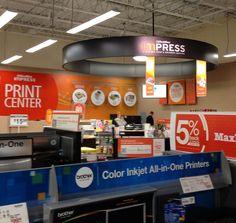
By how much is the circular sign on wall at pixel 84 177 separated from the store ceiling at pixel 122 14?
8.96 m

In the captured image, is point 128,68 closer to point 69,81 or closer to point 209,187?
point 69,81

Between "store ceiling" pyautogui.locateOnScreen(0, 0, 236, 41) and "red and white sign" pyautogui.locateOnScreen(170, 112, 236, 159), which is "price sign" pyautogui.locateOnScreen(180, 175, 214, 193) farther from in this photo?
"store ceiling" pyautogui.locateOnScreen(0, 0, 236, 41)

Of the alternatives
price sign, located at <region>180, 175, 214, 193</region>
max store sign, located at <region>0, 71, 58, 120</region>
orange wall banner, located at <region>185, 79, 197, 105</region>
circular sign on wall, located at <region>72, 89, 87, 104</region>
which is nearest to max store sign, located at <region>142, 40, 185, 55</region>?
price sign, located at <region>180, 175, 214, 193</region>

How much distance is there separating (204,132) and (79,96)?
1322 cm

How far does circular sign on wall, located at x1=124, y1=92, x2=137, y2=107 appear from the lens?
1698 centimetres

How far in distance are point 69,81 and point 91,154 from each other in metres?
10.5

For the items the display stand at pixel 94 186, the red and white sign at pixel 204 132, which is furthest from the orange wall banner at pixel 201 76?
the display stand at pixel 94 186

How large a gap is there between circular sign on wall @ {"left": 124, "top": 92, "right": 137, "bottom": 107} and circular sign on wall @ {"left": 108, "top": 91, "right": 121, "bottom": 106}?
1.52 ft

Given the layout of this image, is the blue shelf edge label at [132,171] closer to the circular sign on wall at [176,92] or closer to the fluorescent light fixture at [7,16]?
the fluorescent light fixture at [7,16]

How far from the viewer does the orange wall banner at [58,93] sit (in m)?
13.7

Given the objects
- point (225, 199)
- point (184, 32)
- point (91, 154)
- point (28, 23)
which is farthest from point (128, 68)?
point (225, 199)

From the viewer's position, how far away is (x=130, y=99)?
17.1 metres

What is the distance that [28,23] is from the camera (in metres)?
12.8

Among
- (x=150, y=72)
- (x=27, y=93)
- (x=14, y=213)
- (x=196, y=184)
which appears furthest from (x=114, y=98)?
(x=14, y=213)
